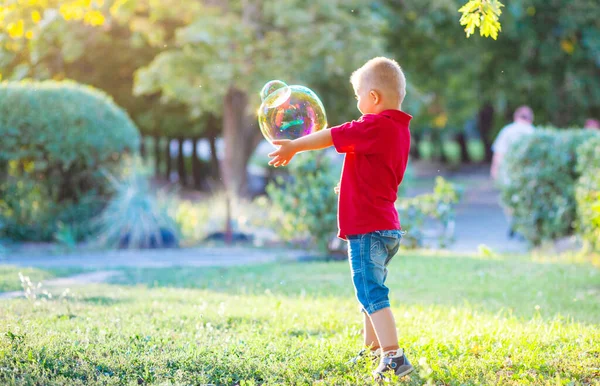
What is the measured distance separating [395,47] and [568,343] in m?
17.7

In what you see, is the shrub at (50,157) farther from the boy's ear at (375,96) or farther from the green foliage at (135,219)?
the boy's ear at (375,96)

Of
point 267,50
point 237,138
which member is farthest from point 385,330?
point 237,138

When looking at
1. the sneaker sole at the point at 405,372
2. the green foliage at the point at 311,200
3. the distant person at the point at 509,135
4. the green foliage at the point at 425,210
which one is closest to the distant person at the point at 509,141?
the distant person at the point at 509,135

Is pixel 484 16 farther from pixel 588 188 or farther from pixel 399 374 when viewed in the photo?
pixel 588 188

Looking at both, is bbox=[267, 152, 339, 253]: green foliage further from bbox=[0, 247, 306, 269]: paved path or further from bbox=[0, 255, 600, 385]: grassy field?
bbox=[0, 255, 600, 385]: grassy field

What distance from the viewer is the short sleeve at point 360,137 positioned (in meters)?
4.26

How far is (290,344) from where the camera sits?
17.0ft

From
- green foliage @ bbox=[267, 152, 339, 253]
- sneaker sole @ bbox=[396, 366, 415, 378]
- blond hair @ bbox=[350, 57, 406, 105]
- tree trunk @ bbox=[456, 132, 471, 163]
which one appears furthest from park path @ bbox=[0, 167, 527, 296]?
tree trunk @ bbox=[456, 132, 471, 163]

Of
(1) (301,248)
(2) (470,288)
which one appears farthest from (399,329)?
(1) (301,248)

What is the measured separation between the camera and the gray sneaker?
436cm

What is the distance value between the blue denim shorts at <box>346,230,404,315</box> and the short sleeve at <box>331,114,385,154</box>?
0.49 m

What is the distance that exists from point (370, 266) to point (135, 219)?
25.6ft

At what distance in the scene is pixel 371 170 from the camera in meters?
4.38

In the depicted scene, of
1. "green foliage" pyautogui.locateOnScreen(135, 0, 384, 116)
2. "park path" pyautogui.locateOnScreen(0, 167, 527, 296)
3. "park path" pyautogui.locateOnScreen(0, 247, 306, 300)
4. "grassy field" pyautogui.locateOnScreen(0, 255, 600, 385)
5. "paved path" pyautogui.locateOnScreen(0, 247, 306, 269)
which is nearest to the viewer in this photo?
"grassy field" pyautogui.locateOnScreen(0, 255, 600, 385)
